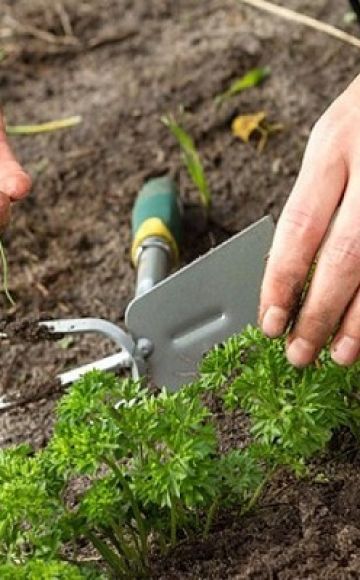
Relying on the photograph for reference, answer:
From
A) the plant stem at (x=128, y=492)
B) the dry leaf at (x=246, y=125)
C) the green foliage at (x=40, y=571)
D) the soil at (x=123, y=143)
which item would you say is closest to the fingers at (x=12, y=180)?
the soil at (x=123, y=143)

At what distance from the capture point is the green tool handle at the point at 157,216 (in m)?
2.31

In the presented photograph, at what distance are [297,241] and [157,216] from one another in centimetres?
78

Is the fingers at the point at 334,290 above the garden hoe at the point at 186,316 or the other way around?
above

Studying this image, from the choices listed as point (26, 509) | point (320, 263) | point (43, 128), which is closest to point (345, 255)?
point (320, 263)

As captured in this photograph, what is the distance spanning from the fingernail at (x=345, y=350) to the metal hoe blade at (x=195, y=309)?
0.39 meters

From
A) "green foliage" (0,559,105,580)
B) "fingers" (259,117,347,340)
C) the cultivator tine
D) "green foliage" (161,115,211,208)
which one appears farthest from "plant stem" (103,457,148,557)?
"green foliage" (161,115,211,208)

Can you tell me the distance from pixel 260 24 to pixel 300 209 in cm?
154

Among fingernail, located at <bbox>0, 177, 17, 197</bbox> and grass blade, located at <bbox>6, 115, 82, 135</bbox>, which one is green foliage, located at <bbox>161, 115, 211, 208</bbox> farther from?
fingernail, located at <bbox>0, 177, 17, 197</bbox>

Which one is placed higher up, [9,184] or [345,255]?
[345,255]

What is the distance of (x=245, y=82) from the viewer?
278 cm

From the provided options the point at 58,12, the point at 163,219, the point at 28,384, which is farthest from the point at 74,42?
the point at 28,384

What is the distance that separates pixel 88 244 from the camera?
2.54 meters

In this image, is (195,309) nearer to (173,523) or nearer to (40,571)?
(173,523)

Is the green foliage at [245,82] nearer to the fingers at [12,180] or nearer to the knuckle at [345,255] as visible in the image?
the fingers at [12,180]
